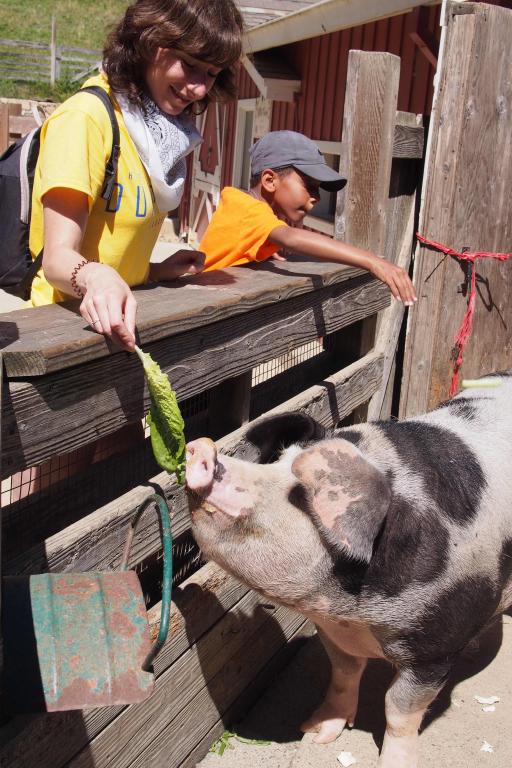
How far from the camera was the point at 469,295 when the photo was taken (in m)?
4.67

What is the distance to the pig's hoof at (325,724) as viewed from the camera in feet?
9.64

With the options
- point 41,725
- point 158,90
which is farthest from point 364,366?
point 41,725

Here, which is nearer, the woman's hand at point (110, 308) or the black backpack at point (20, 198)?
the woman's hand at point (110, 308)

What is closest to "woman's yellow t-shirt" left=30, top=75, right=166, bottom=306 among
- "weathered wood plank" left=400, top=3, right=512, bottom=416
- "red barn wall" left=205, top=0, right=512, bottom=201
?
"weathered wood plank" left=400, top=3, right=512, bottom=416

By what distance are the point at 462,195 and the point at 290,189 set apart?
51.0 inches

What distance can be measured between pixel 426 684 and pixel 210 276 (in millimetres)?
1480

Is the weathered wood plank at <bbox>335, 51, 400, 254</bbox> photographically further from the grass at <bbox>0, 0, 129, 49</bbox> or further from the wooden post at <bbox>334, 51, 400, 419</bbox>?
the grass at <bbox>0, 0, 129, 49</bbox>

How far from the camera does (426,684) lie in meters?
2.60

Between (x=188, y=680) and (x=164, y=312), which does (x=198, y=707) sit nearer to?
(x=188, y=680)

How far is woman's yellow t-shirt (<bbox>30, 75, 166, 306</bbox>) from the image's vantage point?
6.82 ft

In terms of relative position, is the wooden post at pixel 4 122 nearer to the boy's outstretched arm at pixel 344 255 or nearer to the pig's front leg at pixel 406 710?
the boy's outstretched arm at pixel 344 255

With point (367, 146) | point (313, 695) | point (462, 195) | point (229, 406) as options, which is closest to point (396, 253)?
point (462, 195)

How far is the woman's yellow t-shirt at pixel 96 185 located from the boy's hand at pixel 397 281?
3.13 ft

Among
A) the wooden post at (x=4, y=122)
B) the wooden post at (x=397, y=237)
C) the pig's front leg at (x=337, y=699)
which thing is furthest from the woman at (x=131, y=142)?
the wooden post at (x=4, y=122)
